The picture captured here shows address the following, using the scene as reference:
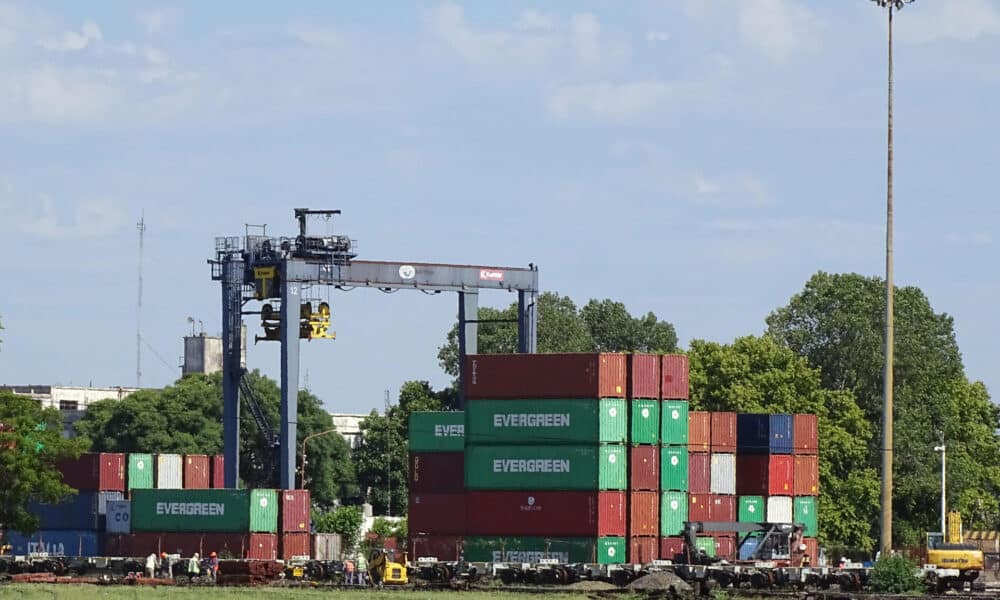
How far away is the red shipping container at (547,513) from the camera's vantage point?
71188 mm

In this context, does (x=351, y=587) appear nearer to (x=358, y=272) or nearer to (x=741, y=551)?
(x=741, y=551)

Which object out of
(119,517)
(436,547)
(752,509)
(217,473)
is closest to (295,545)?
(436,547)

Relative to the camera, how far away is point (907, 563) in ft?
222

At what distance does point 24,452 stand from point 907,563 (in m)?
35.9

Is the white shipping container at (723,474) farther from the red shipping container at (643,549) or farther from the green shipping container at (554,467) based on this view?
the green shipping container at (554,467)

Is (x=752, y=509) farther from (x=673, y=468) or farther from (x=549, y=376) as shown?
(x=549, y=376)

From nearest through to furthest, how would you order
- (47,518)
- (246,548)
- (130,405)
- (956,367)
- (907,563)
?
1. (907,563)
2. (246,548)
3. (47,518)
4. (956,367)
5. (130,405)

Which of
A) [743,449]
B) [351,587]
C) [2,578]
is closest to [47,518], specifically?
[2,578]

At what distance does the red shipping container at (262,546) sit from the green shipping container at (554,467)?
11449mm

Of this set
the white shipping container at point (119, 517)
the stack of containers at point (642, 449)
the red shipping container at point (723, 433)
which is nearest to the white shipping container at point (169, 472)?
the white shipping container at point (119, 517)

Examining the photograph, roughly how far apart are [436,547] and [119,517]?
15.3 meters

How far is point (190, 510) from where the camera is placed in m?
80.7

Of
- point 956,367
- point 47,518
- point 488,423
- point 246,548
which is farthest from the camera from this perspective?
point 956,367

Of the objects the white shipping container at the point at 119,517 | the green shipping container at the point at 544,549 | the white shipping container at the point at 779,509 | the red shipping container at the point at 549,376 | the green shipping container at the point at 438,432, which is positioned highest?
the red shipping container at the point at 549,376
